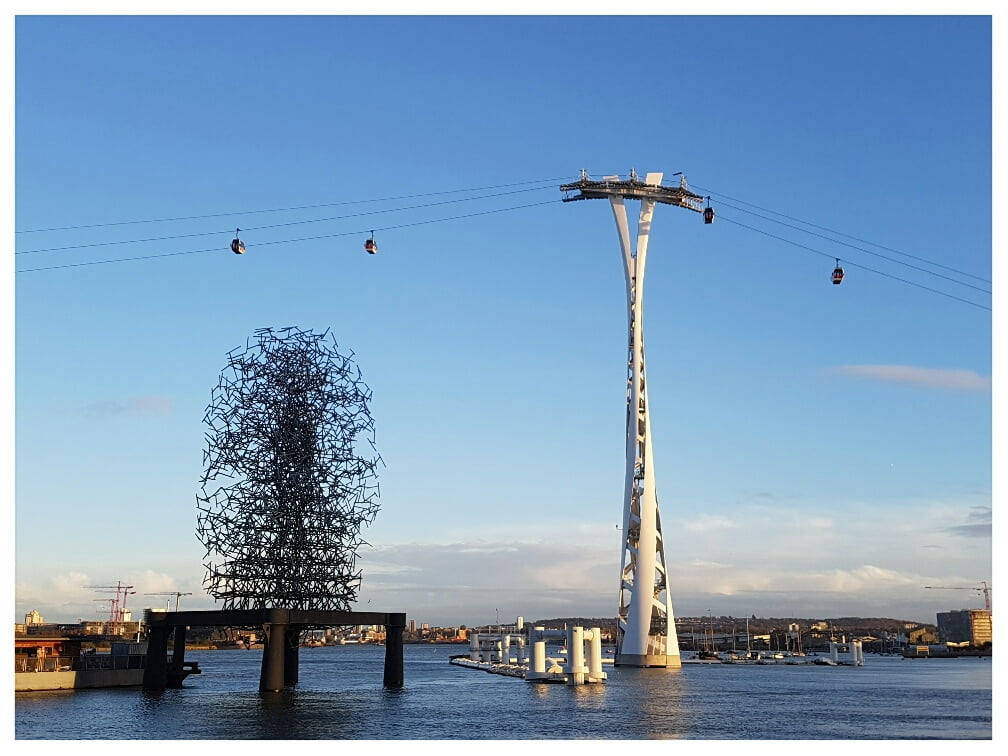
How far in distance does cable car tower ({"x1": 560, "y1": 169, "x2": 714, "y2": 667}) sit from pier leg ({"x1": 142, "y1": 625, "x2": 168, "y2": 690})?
40.2m

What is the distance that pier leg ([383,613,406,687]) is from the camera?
7656cm

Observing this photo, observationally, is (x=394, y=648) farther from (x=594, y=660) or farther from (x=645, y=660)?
(x=645, y=660)

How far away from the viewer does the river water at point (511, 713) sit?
51.6 metres

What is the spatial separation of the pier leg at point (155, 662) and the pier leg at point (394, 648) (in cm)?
1432

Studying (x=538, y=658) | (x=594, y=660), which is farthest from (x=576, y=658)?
(x=538, y=658)

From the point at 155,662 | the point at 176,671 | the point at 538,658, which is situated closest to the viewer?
the point at 155,662

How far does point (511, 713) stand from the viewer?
63.2 m

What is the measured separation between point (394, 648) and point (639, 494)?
29.8 meters

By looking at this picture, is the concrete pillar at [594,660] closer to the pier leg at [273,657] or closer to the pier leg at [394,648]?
the pier leg at [394,648]
